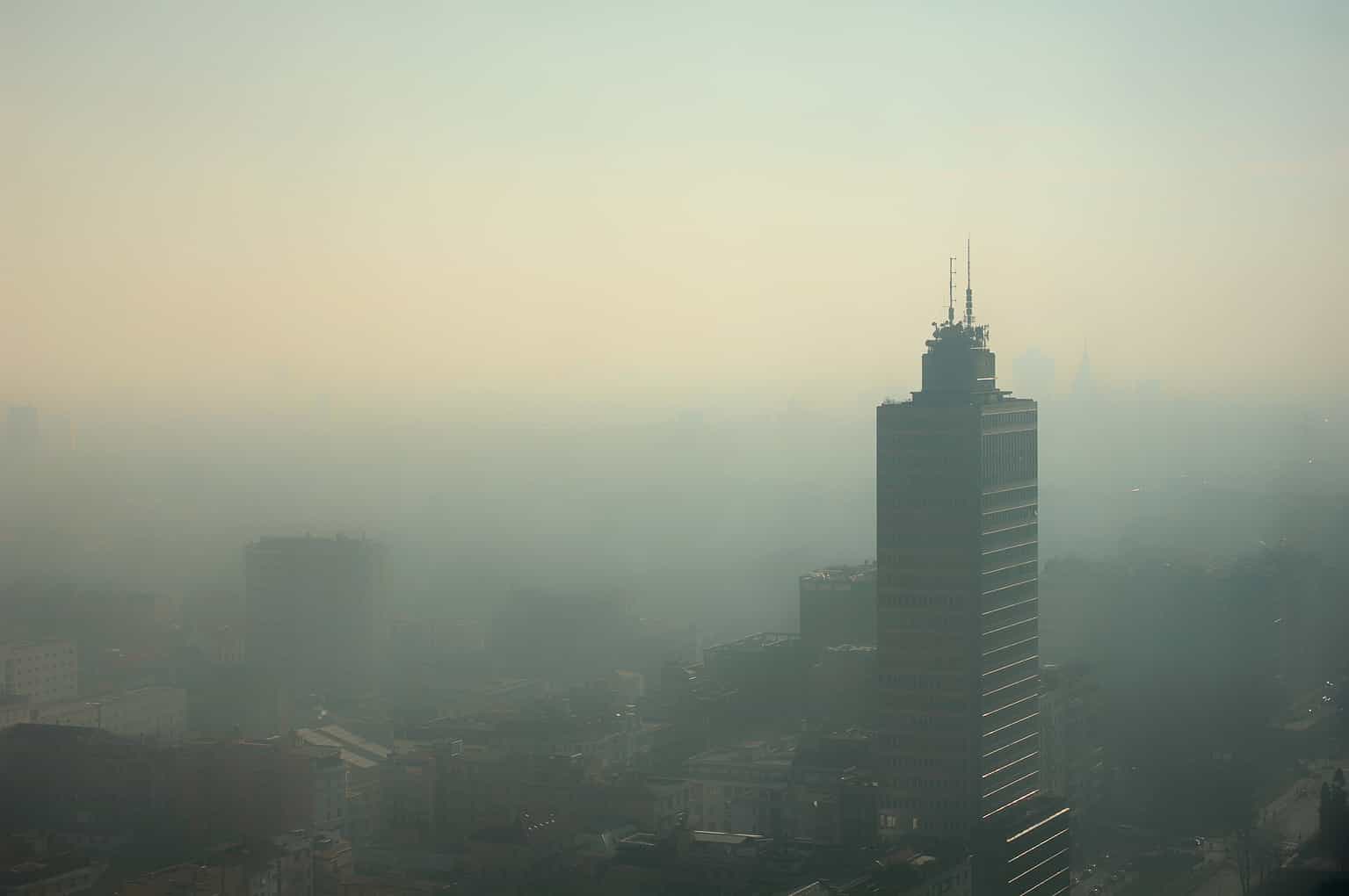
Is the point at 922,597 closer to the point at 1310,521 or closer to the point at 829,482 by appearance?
the point at 1310,521

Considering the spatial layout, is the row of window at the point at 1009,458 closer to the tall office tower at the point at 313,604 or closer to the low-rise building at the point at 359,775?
the low-rise building at the point at 359,775

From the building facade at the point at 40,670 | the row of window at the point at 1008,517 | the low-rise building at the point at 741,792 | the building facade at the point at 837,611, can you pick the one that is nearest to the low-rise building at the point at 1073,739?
the row of window at the point at 1008,517

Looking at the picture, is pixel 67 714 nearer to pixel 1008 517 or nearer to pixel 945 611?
pixel 945 611

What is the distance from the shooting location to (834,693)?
58.5 feet

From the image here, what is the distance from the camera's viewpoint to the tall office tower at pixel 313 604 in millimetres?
25141

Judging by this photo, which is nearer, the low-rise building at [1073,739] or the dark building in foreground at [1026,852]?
the dark building in foreground at [1026,852]

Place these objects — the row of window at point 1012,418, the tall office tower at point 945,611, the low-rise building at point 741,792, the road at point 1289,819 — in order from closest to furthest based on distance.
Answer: the tall office tower at point 945,611 < the road at point 1289,819 < the row of window at point 1012,418 < the low-rise building at point 741,792

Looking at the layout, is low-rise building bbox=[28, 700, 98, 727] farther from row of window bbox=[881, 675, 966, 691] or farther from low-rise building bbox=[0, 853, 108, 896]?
row of window bbox=[881, 675, 966, 691]

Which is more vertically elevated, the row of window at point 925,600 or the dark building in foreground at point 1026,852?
the row of window at point 925,600

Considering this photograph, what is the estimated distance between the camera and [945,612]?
42.0 feet

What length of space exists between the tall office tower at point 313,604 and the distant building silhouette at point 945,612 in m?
13.2

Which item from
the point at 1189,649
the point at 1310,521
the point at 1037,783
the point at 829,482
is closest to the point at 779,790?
the point at 1037,783

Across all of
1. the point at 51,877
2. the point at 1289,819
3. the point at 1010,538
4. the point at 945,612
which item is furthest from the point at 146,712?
the point at 1289,819

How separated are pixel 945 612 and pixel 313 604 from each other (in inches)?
628
